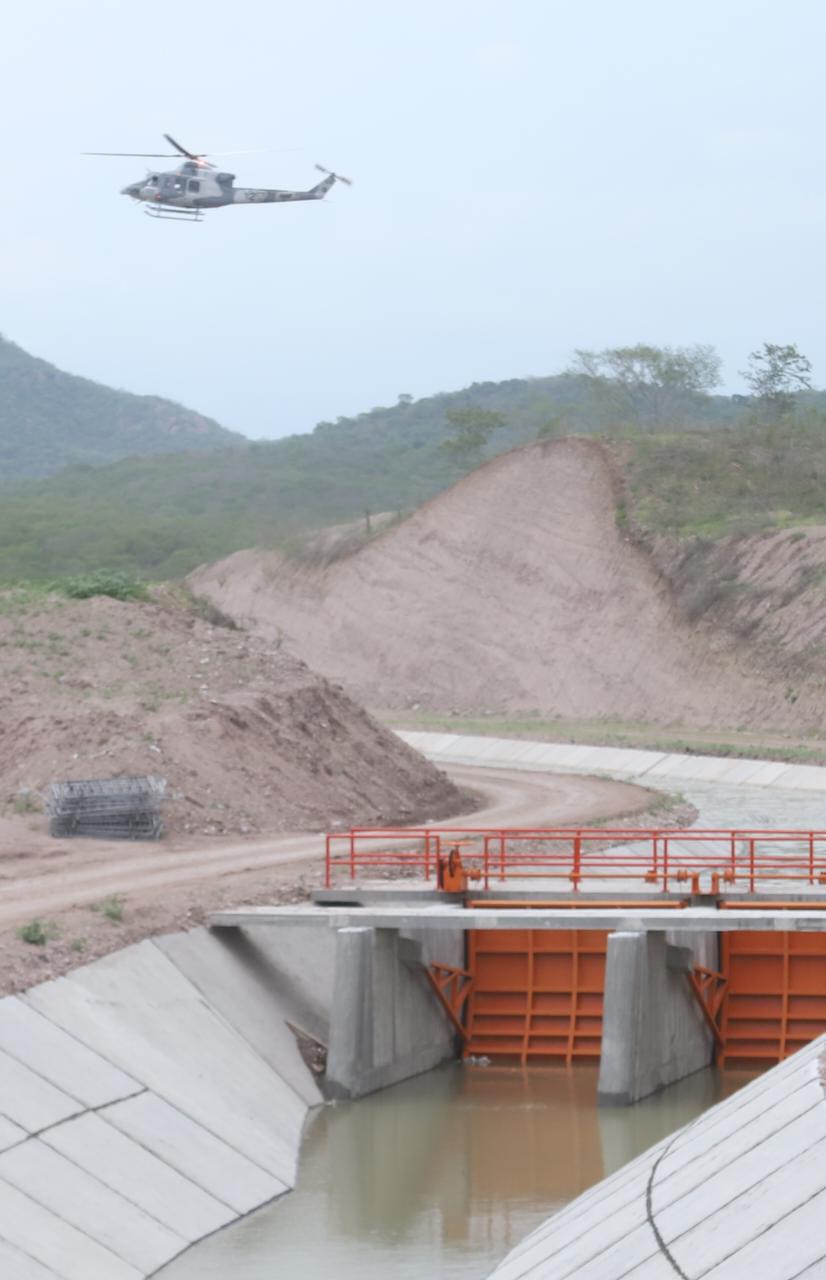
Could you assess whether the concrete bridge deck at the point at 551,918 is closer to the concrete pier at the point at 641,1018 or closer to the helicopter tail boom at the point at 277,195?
the concrete pier at the point at 641,1018

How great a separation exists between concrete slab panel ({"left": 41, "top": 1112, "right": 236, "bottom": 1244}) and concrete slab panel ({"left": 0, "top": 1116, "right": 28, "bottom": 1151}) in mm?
273

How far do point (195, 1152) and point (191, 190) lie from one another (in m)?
44.0

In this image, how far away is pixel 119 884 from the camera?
3098cm

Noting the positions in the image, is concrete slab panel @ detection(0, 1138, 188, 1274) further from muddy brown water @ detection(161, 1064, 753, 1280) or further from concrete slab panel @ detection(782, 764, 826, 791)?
concrete slab panel @ detection(782, 764, 826, 791)

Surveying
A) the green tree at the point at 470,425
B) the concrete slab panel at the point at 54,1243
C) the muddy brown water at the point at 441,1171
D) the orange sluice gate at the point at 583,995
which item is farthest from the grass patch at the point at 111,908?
the green tree at the point at 470,425

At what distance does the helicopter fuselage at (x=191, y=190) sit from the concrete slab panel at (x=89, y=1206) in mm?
45144

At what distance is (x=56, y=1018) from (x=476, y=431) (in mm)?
115224

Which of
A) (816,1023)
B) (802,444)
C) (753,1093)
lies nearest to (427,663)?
(802,444)

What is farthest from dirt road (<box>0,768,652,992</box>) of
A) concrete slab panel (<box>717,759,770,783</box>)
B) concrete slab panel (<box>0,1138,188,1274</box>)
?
concrete slab panel (<box>717,759,770,783</box>)

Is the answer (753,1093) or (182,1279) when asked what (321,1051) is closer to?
(182,1279)

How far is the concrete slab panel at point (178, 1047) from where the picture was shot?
75.2 ft

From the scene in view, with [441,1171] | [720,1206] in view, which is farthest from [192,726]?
[720,1206]

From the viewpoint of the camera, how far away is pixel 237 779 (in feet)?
134

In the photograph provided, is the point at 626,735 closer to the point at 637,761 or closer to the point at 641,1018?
the point at 637,761
